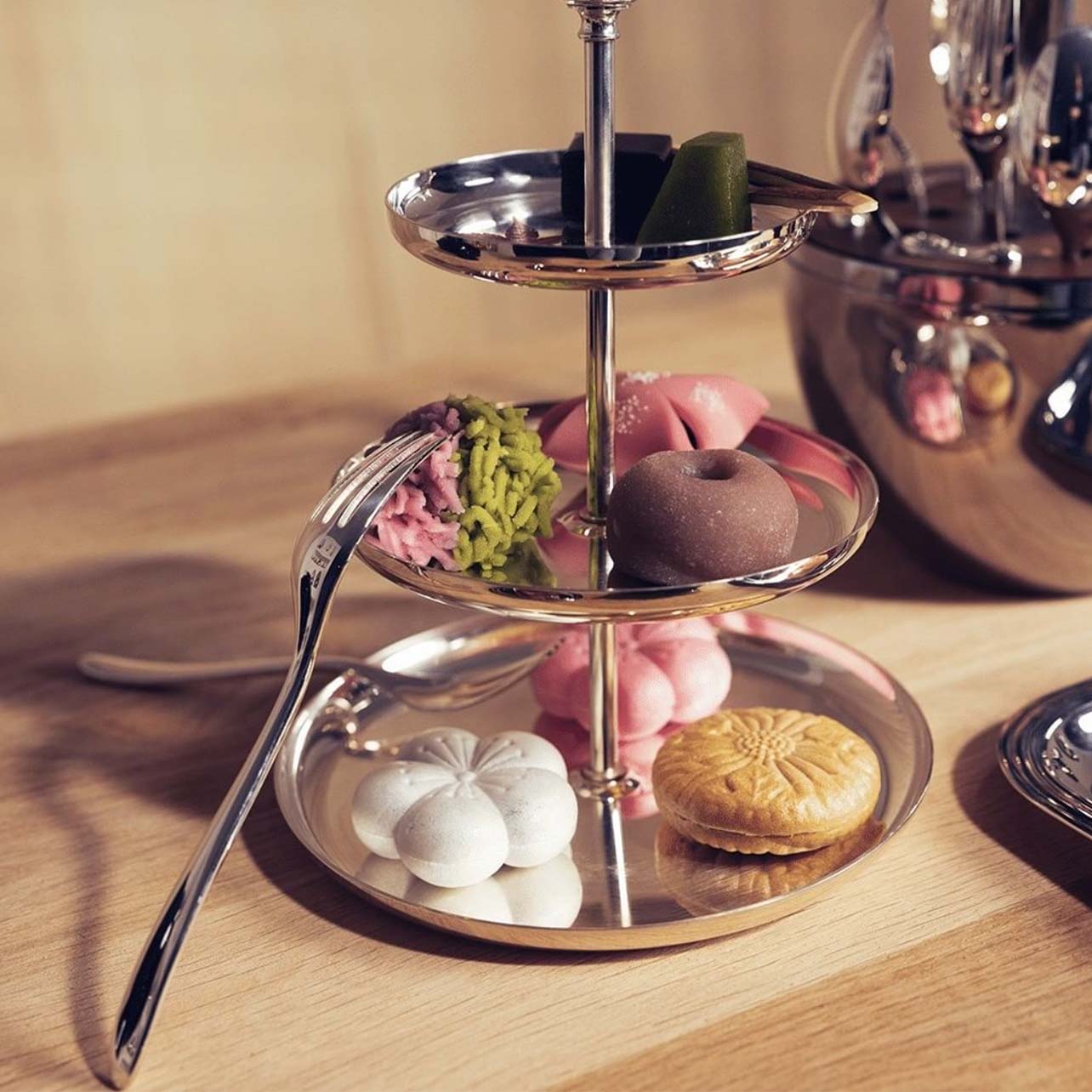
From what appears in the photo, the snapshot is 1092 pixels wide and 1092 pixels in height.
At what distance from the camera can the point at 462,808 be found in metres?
0.46

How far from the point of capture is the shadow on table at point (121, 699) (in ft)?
1.62

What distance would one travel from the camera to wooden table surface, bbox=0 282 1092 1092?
41 centimetres

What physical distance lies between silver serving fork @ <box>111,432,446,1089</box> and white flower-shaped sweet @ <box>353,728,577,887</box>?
0.18 feet

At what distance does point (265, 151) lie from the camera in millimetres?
1300

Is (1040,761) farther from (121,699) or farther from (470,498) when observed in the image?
(121,699)

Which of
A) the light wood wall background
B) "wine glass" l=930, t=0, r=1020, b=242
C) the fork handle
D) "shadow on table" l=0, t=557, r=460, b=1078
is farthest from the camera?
the light wood wall background

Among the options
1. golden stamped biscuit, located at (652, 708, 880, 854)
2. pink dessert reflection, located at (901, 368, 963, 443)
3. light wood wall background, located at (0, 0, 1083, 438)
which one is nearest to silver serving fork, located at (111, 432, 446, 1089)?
golden stamped biscuit, located at (652, 708, 880, 854)

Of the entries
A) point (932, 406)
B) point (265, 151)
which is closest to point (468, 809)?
point (932, 406)

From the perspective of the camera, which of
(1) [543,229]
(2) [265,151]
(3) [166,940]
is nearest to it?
(3) [166,940]

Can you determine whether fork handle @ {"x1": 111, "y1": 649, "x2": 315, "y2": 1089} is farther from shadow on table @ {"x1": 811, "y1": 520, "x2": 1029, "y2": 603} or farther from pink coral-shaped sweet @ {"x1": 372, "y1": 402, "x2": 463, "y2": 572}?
shadow on table @ {"x1": 811, "y1": 520, "x2": 1029, "y2": 603}

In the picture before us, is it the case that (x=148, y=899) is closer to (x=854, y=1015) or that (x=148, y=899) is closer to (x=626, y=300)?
(x=854, y=1015)

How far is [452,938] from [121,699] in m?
0.22

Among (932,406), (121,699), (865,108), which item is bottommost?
(121,699)

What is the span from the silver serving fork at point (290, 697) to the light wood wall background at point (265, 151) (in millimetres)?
693
